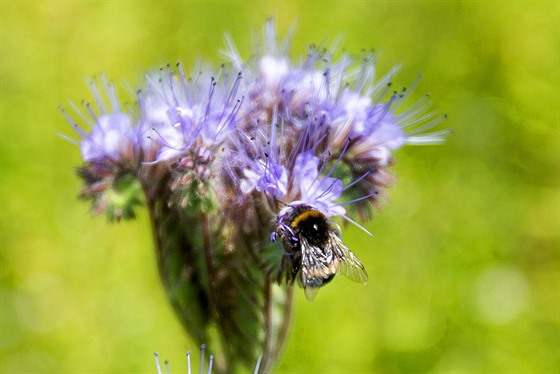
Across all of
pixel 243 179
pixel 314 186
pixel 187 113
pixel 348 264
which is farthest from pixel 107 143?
pixel 348 264

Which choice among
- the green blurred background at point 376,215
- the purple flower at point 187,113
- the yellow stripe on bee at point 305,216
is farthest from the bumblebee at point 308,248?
the green blurred background at point 376,215

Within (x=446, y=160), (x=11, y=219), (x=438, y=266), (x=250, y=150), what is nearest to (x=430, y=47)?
(x=446, y=160)

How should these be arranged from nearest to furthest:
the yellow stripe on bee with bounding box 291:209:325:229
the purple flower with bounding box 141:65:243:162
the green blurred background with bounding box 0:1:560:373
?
the yellow stripe on bee with bounding box 291:209:325:229
the purple flower with bounding box 141:65:243:162
the green blurred background with bounding box 0:1:560:373

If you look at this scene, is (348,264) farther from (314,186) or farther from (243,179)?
(243,179)

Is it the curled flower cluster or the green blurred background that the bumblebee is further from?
the green blurred background

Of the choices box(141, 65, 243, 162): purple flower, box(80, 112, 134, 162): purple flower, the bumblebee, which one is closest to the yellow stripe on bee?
the bumblebee

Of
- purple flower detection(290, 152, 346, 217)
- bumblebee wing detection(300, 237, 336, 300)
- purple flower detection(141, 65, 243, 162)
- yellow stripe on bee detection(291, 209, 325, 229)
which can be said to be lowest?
bumblebee wing detection(300, 237, 336, 300)
